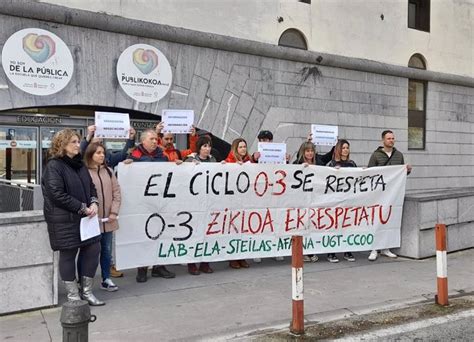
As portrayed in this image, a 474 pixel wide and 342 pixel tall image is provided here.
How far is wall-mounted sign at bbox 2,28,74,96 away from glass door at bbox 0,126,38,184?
1262mm

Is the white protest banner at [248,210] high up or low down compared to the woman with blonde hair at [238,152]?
down

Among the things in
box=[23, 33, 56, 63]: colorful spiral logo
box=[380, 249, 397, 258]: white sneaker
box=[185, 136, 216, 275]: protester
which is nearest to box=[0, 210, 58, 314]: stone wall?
box=[185, 136, 216, 275]: protester

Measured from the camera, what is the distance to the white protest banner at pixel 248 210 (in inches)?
243

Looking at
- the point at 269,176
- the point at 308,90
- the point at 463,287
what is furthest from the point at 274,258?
the point at 308,90

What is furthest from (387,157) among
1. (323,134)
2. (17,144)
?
(17,144)

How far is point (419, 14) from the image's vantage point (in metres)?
14.2

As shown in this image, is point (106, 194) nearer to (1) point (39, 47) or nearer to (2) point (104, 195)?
(2) point (104, 195)

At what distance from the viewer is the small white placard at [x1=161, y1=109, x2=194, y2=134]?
21.9 feet

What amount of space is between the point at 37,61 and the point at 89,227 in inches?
161

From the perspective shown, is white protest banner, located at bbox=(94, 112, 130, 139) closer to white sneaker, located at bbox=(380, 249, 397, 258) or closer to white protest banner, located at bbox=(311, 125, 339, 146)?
white protest banner, located at bbox=(311, 125, 339, 146)

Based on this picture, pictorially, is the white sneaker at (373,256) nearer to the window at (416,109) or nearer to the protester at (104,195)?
the protester at (104,195)

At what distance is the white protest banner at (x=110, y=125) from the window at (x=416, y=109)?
970cm

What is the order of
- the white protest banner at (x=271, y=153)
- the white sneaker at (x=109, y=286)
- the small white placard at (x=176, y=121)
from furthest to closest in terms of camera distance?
the white protest banner at (x=271, y=153) < the small white placard at (x=176, y=121) < the white sneaker at (x=109, y=286)

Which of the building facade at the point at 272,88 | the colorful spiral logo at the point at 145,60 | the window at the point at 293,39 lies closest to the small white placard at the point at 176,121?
the building facade at the point at 272,88
